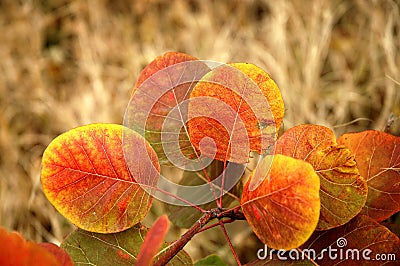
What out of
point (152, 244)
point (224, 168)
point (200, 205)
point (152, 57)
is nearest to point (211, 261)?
point (200, 205)

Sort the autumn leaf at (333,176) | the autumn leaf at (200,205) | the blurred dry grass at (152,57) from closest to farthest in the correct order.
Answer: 1. the autumn leaf at (333,176)
2. the autumn leaf at (200,205)
3. the blurred dry grass at (152,57)

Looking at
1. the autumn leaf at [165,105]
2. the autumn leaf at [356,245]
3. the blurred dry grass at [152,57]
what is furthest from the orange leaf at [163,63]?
the blurred dry grass at [152,57]

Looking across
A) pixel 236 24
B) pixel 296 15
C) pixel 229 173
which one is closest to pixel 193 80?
pixel 229 173

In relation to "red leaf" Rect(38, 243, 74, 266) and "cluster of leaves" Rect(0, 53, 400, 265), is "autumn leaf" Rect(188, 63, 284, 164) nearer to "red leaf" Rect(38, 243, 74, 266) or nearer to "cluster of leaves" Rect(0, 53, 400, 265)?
"cluster of leaves" Rect(0, 53, 400, 265)

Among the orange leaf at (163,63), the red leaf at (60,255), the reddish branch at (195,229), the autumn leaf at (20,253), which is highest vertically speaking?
the orange leaf at (163,63)

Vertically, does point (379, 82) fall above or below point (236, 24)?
below

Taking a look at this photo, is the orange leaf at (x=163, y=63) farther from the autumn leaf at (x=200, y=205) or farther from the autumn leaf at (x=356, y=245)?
the autumn leaf at (x=356, y=245)

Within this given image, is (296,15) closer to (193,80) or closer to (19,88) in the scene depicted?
(19,88)
